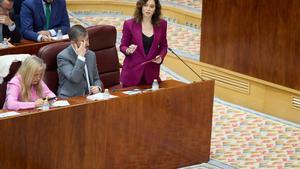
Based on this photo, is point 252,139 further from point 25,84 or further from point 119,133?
point 25,84

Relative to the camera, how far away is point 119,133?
17.7 ft

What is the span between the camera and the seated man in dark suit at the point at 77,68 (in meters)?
5.64

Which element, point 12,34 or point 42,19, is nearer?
point 12,34

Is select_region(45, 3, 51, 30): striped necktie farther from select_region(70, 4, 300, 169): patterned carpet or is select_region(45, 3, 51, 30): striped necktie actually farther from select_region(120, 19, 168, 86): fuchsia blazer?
select_region(70, 4, 300, 169): patterned carpet

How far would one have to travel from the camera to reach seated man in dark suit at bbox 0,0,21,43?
21.5ft

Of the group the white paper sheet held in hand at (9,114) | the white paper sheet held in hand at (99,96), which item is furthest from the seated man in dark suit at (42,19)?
the white paper sheet held in hand at (9,114)

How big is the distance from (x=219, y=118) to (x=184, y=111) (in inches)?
53.1

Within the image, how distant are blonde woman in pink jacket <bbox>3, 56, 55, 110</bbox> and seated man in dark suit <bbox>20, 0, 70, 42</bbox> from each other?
1408 mm

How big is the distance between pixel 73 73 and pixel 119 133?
22.6 inches

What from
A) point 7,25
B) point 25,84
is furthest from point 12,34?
point 25,84

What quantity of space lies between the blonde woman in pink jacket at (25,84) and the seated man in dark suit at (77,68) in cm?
38

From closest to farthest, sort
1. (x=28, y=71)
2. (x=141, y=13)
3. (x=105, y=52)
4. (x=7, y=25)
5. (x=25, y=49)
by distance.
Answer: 1. (x=28, y=71)
2. (x=141, y=13)
3. (x=25, y=49)
4. (x=105, y=52)
5. (x=7, y=25)

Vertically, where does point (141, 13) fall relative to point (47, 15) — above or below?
above

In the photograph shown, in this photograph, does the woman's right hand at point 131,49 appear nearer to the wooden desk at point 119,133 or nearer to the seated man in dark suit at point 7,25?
the wooden desk at point 119,133
